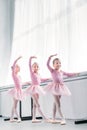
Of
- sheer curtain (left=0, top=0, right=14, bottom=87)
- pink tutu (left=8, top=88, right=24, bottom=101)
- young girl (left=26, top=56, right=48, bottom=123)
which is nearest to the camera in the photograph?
young girl (left=26, top=56, right=48, bottom=123)

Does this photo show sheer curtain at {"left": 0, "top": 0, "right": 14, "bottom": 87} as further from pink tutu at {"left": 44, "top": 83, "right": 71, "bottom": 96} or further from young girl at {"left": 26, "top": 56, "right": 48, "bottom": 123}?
pink tutu at {"left": 44, "top": 83, "right": 71, "bottom": 96}

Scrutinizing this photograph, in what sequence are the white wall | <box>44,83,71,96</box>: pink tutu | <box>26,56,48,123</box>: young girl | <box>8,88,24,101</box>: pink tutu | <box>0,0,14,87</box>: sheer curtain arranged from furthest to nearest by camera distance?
<box>0,0,14,87</box>: sheer curtain → <box>8,88,24,101</box>: pink tutu → <box>26,56,48,123</box>: young girl → the white wall → <box>44,83,71,96</box>: pink tutu

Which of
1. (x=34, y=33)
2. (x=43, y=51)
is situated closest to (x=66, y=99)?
(x=43, y=51)

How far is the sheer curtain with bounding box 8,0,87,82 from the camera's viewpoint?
4.52 meters

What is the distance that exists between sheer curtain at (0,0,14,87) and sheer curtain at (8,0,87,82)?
37 centimetres

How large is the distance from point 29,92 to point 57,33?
1.22 meters

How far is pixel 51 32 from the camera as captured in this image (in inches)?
206

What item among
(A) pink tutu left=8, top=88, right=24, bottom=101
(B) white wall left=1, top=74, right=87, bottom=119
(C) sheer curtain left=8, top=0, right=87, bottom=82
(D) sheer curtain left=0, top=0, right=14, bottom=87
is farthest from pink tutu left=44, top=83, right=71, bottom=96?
(D) sheer curtain left=0, top=0, right=14, bottom=87

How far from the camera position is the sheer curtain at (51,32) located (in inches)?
178

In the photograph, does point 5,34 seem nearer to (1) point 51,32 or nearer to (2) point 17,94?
(1) point 51,32

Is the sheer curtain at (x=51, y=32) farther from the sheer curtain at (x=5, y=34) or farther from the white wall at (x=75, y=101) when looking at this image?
the sheer curtain at (x=5, y=34)

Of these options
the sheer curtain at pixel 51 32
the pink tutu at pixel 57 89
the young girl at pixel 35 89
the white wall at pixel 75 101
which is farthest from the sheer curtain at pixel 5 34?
the pink tutu at pixel 57 89

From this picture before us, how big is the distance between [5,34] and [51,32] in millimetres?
2415

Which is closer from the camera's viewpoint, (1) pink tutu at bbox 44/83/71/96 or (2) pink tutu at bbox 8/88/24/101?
(1) pink tutu at bbox 44/83/71/96
